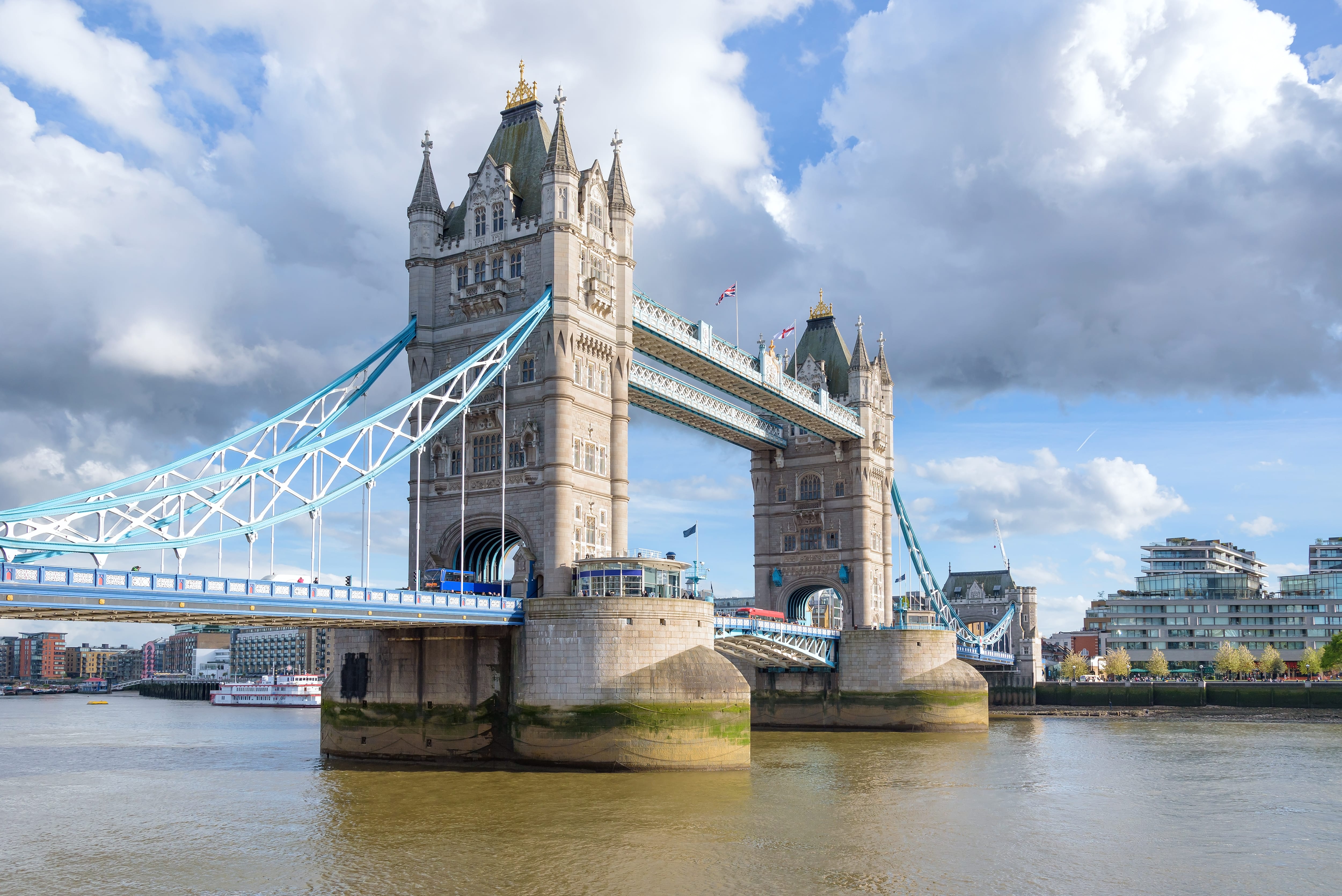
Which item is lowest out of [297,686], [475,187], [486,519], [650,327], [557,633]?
[297,686]

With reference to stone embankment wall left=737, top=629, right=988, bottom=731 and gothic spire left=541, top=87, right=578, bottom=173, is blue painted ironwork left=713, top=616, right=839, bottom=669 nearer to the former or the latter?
stone embankment wall left=737, top=629, right=988, bottom=731

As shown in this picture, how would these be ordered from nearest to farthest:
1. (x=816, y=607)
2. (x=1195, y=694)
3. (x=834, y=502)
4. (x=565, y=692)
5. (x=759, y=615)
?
1. (x=565, y=692)
2. (x=759, y=615)
3. (x=834, y=502)
4. (x=1195, y=694)
5. (x=816, y=607)

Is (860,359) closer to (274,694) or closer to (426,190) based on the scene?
(426,190)

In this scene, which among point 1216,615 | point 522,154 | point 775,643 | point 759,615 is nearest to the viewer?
point 522,154

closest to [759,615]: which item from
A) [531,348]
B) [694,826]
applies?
[531,348]

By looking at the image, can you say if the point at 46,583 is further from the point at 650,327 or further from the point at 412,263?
the point at 650,327

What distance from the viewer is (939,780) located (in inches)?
1651

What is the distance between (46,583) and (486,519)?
21.5 meters

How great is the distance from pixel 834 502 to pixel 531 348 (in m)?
34.4

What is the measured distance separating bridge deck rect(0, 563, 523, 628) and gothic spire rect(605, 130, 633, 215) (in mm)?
19400

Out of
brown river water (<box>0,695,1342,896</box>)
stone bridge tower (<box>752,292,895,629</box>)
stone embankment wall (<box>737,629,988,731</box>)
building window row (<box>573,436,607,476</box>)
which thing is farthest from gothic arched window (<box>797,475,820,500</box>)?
building window row (<box>573,436,607,476</box>)

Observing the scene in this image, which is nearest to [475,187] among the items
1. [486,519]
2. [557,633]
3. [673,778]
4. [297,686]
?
[486,519]

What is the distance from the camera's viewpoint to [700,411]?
65.0m

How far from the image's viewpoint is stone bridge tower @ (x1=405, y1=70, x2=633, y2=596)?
47.7m
